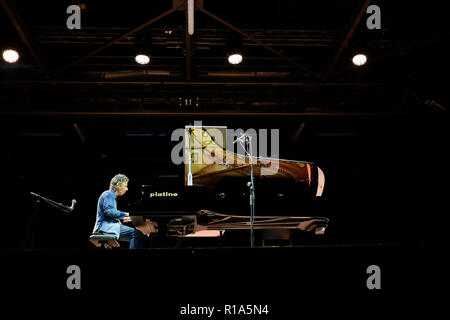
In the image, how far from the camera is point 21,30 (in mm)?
4480

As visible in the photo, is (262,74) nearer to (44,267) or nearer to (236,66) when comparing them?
(236,66)

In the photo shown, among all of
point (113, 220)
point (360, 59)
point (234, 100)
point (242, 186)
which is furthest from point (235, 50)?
point (113, 220)

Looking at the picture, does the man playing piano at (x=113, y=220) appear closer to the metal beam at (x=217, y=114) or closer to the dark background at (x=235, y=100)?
the dark background at (x=235, y=100)

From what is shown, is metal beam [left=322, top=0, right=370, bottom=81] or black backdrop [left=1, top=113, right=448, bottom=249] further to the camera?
black backdrop [left=1, top=113, right=448, bottom=249]

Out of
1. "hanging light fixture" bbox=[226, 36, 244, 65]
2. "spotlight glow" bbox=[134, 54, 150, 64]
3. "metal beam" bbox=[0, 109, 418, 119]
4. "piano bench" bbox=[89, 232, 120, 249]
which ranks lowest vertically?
"piano bench" bbox=[89, 232, 120, 249]

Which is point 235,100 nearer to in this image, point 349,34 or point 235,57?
point 235,57

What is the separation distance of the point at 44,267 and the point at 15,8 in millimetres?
3687

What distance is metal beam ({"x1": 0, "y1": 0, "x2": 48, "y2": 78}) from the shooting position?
13.7 ft

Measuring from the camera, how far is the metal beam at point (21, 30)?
418 cm

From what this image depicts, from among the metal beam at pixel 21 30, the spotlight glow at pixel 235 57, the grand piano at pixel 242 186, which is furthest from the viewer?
the spotlight glow at pixel 235 57

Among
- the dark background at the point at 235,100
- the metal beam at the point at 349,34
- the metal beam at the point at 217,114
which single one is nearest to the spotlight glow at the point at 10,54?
the dark background at the point at 235,100

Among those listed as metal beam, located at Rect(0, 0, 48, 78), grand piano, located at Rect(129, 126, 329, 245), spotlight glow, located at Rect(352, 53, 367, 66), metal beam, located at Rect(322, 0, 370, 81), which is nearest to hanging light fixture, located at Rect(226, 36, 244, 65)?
grand piano, located at Rect(129, 126, 329, 245)

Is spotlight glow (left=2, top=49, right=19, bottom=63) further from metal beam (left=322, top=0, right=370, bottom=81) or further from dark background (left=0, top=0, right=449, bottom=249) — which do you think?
metal beam (left=322, top=0, right=370, bottom=81)

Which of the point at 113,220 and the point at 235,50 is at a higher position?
the point at 235,50
